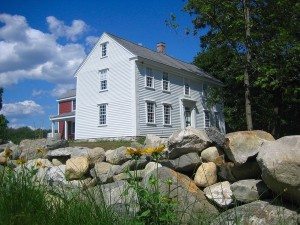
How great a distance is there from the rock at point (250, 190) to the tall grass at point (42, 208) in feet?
11.0

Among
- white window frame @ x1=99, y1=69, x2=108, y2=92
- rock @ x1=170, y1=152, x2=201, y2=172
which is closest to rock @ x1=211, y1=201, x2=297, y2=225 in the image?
rock @ x1=170, y1=152, x2=201, y2=172

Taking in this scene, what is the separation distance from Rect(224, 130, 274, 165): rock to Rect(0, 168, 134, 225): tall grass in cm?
384

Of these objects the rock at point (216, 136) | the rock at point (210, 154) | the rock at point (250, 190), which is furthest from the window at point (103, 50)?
the rock at point (250, 190)

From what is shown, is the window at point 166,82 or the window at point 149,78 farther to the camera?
the window at point 166,82

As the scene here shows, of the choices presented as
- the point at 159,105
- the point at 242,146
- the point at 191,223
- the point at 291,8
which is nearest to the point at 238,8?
the point at 291,8

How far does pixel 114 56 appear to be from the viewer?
3123 centimetres

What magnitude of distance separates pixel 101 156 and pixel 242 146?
4.82 meters

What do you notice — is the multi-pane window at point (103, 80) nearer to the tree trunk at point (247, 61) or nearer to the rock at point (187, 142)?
the tree trunk at point (247, 61)

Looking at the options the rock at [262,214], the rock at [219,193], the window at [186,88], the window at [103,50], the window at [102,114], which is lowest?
the rock at [262,214]

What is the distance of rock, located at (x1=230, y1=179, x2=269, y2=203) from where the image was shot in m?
6.68

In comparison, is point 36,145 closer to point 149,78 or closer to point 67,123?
point 149,78

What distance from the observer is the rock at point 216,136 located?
330 inches

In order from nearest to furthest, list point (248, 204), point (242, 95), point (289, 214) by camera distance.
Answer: point (289, 214) → point (248, 204) → point (242, 95)

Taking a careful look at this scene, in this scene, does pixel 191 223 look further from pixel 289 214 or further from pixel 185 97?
pixel 185 97
